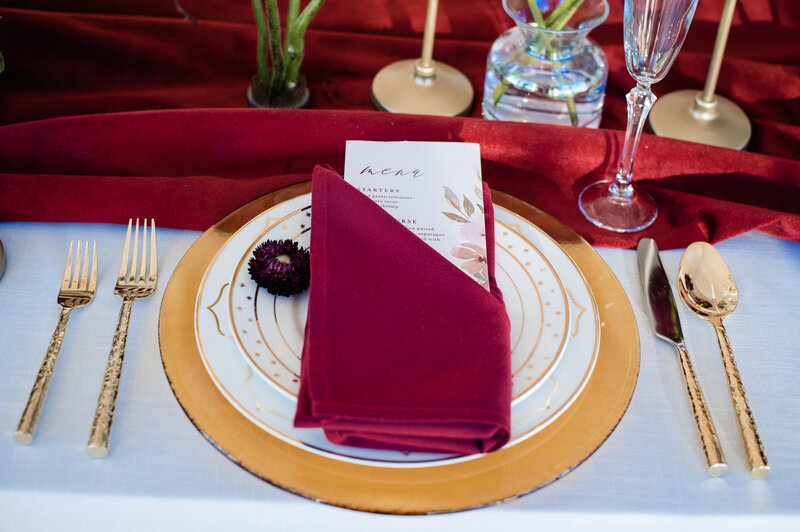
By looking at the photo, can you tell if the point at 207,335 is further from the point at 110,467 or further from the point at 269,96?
the point at 269,96

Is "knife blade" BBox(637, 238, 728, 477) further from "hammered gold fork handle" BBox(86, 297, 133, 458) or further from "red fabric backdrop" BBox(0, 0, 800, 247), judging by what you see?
"hammered gold fork handle" BBox(86, 297, 133, 458)

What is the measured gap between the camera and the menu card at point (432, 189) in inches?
22.6

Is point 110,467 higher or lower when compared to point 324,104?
lower

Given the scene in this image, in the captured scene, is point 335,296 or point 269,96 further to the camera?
point 269,96

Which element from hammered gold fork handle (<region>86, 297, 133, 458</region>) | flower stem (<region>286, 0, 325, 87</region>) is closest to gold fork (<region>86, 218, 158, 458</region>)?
hammered gold fork handle (<region>86, 297, 133, 458</region>)

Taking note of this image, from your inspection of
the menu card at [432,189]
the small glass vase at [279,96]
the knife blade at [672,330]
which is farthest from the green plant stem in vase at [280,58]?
the knife blade at [672,330]

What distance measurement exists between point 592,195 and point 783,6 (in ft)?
1.63

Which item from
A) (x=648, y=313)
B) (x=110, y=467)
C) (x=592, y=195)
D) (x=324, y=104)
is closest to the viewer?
(x=110, y=467)

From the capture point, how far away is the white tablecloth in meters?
0.47

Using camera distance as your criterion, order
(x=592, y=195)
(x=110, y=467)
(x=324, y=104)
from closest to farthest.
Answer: (x=110, y=467) < (x=592, y=195) < (x=324, y=104)

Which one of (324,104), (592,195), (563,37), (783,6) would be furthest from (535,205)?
(783,6)

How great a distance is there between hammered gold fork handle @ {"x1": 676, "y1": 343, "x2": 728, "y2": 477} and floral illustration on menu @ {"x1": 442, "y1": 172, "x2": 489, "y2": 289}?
0.54 feet

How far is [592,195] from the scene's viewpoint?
715 mm

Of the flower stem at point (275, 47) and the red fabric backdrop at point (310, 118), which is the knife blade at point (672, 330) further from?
the flower stem at point (275, 47)
